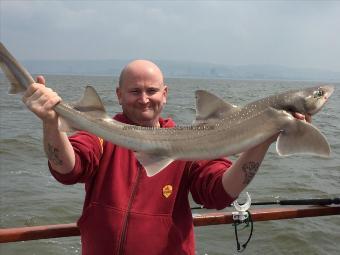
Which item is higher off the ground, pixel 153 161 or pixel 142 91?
pixel 142 91

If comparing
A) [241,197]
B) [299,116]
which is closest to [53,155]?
[299,116]

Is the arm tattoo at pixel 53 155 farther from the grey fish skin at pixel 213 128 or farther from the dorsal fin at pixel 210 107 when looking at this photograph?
the dorsal fin at pixel 210 107

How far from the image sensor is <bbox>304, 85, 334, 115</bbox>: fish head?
8.67 feet

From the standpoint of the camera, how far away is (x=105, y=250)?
3420 millimetres

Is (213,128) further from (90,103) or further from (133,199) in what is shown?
(133,199)

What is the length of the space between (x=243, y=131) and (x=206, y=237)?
619 centimetres

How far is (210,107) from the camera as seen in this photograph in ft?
9.13

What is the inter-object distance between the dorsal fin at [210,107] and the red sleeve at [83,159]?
3.37 ft

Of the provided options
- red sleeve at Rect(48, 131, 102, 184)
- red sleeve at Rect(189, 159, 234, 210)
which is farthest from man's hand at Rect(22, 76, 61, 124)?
red sleeve at Rect(189, 159, 234, 210)

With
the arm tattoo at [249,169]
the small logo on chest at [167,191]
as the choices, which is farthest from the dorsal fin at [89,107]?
the arm tattoo at [249,169]

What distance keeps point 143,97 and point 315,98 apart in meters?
1.36

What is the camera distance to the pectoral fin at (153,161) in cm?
280

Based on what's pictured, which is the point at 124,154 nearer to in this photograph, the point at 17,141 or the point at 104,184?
the point at 104,184

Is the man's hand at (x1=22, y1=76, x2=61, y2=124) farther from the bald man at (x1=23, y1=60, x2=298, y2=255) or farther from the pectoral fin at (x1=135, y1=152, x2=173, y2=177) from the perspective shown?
the pectoral fin at (x1=135, y1=152, x2=173, y2=177)
